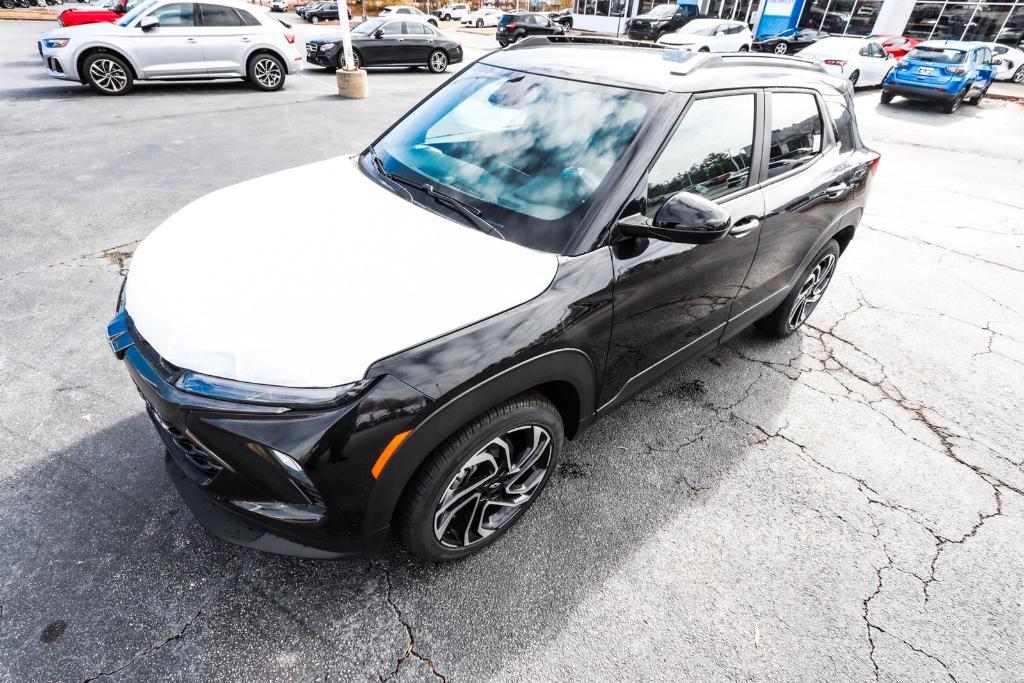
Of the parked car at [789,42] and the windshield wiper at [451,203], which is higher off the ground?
the windshield wiper at [451,203]

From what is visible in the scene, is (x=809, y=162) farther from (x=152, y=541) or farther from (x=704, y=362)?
(x=152, y=541)

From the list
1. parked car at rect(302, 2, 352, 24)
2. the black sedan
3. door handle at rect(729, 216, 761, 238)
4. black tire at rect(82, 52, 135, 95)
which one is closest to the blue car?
the black sedan

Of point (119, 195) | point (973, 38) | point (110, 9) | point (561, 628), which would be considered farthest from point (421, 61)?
point (973, 38)

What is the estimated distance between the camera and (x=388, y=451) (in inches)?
64.8

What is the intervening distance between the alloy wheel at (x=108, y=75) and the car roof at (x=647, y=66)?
10204 mm

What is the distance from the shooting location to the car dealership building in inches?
856

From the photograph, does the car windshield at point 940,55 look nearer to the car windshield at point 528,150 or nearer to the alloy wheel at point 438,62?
the alloy wheel at point 438,62

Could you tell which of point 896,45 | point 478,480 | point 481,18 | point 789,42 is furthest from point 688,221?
point 481,18

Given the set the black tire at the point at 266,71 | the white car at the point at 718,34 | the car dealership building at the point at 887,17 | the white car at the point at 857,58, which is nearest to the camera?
the black tire at the point at 266,71

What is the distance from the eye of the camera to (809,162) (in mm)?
3150

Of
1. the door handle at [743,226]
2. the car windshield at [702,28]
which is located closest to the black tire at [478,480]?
the door handle at [743,226]

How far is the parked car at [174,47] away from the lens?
9.27 meters

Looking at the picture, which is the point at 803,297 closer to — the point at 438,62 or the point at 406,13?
the point at 438,62

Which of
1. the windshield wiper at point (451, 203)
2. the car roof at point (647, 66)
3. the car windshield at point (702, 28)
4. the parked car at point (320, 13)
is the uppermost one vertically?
the car roof at point (647, 66)
